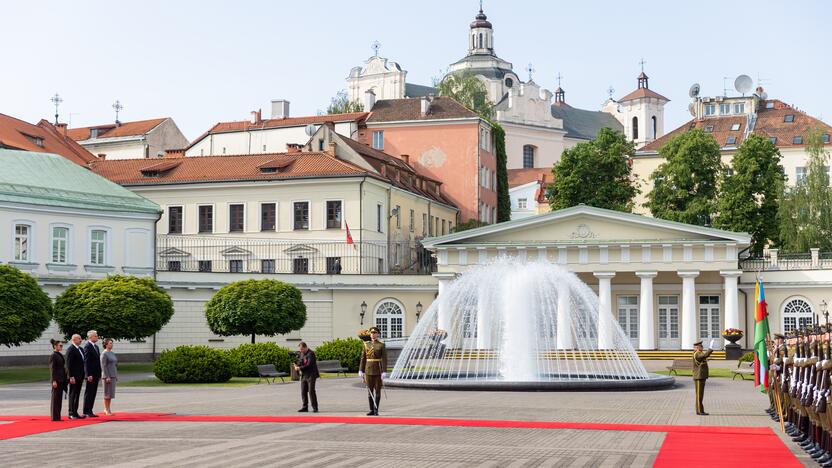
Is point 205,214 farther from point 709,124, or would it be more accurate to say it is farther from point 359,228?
point 709,124

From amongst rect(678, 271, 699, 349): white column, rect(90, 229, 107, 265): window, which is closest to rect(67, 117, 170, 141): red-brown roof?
rect(90, 229, 107, 265): window

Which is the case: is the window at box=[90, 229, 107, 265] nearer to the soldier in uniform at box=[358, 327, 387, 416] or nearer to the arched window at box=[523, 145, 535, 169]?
the soldier in uniform at box=[358, 327, 387, 416]

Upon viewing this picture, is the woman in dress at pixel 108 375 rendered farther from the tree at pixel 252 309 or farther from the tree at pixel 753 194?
the tree at pixel 753 194

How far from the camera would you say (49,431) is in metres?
22.8

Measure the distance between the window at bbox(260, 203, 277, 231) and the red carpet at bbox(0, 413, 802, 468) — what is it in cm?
4485

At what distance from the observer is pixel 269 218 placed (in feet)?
234

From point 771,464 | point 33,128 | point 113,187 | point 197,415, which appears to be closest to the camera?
point 771,464

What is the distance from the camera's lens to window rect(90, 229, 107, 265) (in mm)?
55688

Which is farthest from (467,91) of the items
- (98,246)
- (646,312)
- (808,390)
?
(808,390)

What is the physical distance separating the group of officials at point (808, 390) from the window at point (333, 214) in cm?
4809

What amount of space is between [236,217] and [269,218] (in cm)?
206

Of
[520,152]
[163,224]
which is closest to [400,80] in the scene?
[520,152]

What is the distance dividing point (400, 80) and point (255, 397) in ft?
334

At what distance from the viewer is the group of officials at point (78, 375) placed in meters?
25.3
